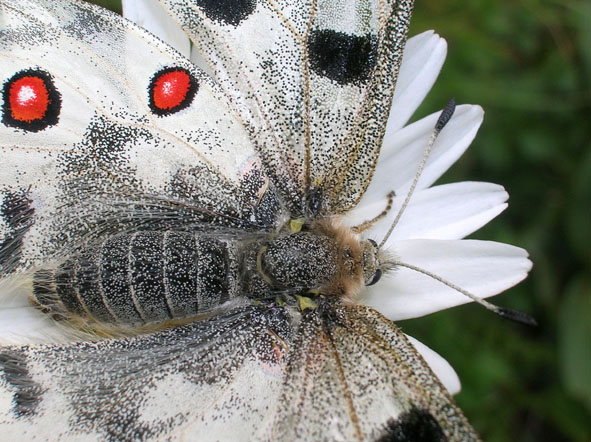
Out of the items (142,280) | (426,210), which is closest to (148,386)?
(142,280)

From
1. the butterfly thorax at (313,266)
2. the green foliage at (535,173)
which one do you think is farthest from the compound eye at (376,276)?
the green foliage at (535,173)

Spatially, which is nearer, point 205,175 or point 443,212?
point 205,175

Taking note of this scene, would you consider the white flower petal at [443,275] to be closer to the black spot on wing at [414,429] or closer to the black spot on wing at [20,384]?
the black spot on wing at [414,429]

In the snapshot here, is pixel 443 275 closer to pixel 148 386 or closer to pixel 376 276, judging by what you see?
pixel 376 276

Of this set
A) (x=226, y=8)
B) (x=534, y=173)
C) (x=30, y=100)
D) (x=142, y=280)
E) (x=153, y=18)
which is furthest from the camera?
(x=534, y=173)

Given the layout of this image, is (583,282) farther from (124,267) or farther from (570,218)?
(124,267)

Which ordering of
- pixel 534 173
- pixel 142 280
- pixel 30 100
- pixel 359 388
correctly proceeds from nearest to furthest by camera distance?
1. pixel 359 388
2. pixel 142 280
3. pixel 30 100
4. pixel 534 173

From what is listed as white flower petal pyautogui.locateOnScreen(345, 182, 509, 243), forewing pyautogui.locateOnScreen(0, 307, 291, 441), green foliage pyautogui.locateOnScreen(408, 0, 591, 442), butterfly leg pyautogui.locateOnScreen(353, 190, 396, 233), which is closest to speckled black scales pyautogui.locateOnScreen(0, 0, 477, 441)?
forewing pyautogui.locateOnScreen(0, 307, 291, 441)

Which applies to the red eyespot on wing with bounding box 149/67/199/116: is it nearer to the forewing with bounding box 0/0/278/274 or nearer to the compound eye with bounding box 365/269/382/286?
the forewing with bounding box 0/0/278/274
